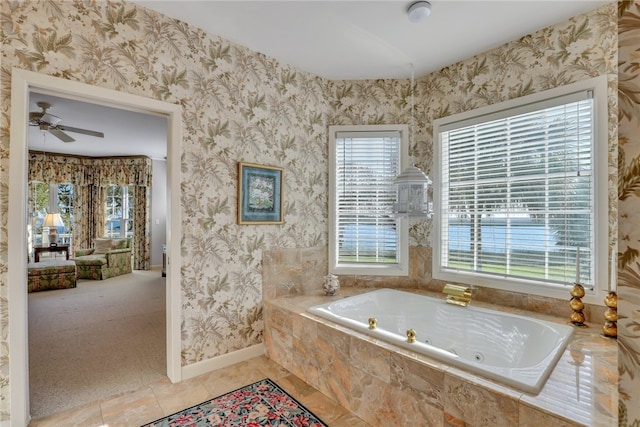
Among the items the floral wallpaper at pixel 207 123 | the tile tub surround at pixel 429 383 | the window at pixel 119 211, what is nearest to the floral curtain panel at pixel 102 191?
the window at pixel 119 211

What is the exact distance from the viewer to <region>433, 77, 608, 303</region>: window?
7.19ft

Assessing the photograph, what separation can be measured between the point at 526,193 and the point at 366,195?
147cm

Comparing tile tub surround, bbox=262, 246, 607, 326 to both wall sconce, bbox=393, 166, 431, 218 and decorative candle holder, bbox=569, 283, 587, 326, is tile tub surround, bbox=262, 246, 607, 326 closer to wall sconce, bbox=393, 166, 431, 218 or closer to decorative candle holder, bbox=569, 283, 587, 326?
decorative candle holder, bbox=569, 283, 587, 326

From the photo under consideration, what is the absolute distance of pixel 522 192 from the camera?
100 inches

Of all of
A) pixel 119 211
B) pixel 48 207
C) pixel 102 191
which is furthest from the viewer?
pixel 119 211

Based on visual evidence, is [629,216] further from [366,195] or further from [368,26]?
[366,195]

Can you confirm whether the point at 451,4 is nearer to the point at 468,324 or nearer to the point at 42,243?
the point at 468,324

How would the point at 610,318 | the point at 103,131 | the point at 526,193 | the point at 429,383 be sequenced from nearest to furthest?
1. the point at 429,383
2. the point at 610,318
3. the point at 526,193
4. the point at 103,131

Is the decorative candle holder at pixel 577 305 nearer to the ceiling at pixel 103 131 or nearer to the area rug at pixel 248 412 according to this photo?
the area rug at pixel 248 412

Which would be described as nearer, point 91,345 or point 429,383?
point 429,383

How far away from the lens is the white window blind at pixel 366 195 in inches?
131

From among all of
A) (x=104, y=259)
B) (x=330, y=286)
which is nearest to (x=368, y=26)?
(x=330, y=286)

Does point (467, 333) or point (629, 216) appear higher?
point (629, 216)

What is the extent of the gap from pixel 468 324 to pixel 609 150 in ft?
5.20
